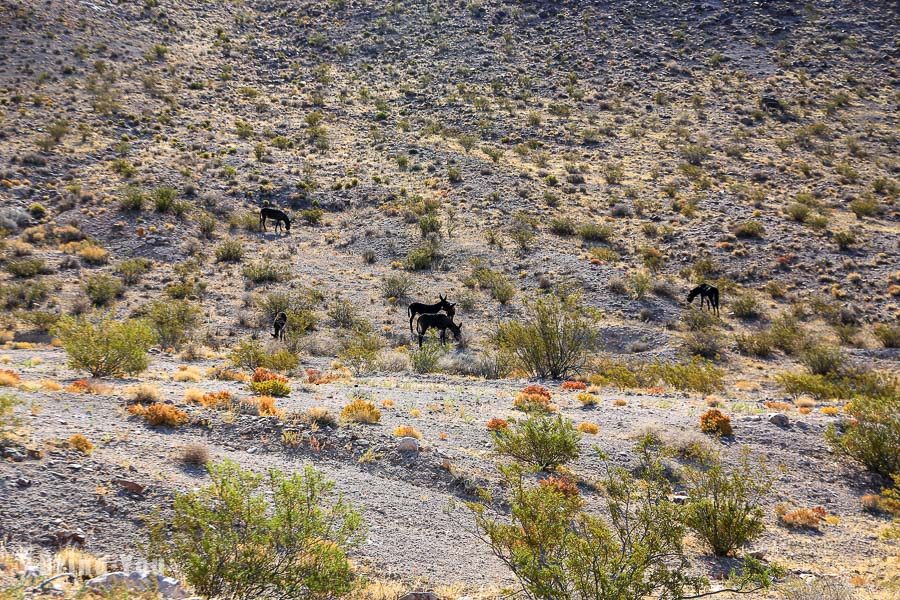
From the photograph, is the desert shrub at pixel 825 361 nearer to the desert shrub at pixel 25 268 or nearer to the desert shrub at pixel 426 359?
the desert shrub at pixel 426 359

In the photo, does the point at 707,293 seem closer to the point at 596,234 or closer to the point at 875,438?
the point at 596,234

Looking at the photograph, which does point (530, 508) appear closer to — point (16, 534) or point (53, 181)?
point (16, 534)

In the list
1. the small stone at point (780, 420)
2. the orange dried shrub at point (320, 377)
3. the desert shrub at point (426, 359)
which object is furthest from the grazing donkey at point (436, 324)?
the small stone at point (780, 420)

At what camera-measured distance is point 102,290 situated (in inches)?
1093

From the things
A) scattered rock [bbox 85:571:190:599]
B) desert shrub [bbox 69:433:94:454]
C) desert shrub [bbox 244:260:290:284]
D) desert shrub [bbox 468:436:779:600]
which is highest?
desert shrub [bbox 244:260:290:284]

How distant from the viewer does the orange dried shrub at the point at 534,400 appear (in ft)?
46.3

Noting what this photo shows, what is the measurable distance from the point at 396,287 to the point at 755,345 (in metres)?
15.7

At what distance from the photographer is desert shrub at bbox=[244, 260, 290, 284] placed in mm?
31295

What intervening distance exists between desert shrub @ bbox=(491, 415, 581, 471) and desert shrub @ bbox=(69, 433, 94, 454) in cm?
635

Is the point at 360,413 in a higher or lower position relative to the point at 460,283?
lower

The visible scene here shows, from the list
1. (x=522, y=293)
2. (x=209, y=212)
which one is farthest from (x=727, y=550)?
(x=209, y=212)

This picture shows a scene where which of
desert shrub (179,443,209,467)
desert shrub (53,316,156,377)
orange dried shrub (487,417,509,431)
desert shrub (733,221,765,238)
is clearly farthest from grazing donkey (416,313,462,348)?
desert shrub (733,221,765,238)

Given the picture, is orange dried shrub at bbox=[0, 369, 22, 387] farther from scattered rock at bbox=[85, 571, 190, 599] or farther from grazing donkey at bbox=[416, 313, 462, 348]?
grazing donkey at bbox=[416, 313, 462, 348]

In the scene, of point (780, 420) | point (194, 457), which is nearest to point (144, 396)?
point (194, 457)
